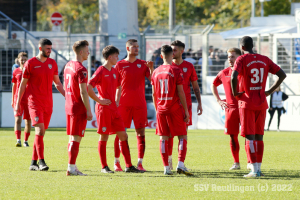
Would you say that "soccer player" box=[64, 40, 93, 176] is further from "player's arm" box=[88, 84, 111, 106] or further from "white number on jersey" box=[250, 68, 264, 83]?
"white number on jersey" box=[250, 68, 264, 83]

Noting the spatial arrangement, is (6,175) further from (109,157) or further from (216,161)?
(216,161)

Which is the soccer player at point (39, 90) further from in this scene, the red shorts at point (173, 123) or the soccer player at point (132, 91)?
the red shorts at point (173, 123)

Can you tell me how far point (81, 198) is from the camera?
6.49 m

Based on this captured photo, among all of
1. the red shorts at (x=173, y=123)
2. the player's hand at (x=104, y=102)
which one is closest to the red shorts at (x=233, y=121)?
the red shorts at (x=173, y=123)

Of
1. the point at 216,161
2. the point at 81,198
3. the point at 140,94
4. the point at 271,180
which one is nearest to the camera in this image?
the point at 81,198

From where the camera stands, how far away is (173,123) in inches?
324

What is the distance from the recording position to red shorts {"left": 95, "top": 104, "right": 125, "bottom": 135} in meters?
8.33

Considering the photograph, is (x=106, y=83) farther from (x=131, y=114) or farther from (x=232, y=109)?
(x=232, y=109)

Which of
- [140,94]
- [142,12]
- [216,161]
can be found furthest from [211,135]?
[142,12]

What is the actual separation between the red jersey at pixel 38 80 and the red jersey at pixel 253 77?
11.0ft

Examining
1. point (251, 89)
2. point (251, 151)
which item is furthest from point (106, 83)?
point (251, 151)

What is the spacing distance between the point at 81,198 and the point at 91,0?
61.7 metres

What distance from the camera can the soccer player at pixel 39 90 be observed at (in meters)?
8.91

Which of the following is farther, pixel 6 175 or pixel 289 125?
pixel 289 125
